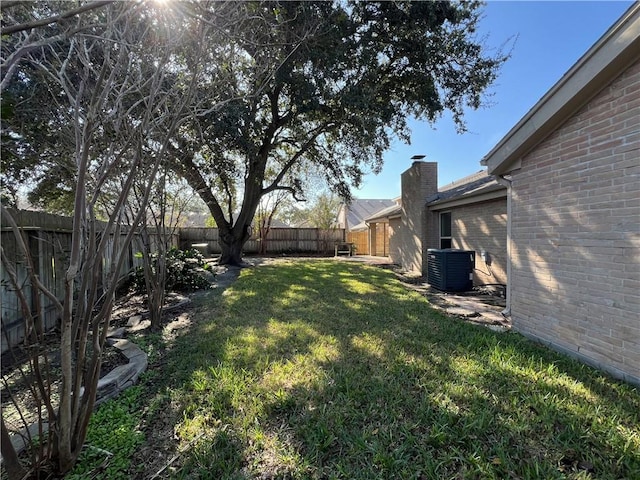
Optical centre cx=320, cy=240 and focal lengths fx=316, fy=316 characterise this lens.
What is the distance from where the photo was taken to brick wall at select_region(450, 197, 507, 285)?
719 cm

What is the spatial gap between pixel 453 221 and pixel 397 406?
7806 mm

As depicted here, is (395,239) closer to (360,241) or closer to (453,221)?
(453,221)

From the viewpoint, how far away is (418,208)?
35.3ft

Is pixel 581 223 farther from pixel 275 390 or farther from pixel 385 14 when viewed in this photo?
pixel 385 14

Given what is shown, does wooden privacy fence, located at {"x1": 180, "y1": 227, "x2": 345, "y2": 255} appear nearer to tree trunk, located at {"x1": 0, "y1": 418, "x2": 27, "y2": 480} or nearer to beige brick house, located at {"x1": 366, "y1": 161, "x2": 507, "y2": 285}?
beige brick house, located at {"x1": 366, "y1": 161, "x2": 507, "y2": 285}

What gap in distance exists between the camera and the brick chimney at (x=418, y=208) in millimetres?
10469

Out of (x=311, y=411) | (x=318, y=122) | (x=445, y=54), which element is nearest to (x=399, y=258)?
(x=318, y=122)

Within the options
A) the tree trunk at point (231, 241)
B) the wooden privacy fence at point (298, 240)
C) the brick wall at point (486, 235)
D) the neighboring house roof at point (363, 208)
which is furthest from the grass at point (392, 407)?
the neighboring house roof at point (363, 208)

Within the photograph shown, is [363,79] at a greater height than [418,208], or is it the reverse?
[363,79]

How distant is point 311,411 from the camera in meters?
2.59

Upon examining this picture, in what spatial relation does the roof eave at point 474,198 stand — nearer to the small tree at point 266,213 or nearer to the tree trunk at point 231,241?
the tree trunk at point 231,241

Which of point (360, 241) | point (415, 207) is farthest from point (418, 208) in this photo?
point (360, 241)

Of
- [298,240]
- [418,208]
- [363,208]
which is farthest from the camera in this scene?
[363,208]

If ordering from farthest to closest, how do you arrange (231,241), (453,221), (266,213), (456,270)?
(266,213) < (231,241) < (453,221) < (456,270)
